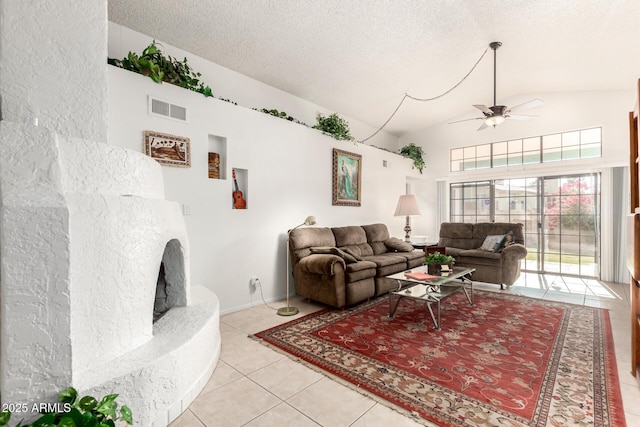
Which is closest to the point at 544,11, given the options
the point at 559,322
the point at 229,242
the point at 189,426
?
the point at 559,322

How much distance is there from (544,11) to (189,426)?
4733 millimetres

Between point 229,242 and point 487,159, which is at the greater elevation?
point 487,159

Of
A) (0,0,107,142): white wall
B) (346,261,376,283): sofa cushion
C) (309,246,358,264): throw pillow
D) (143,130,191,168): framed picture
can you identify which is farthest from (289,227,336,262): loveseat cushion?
(0,0,107,142): white wall

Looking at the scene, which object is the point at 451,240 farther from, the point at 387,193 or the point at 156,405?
the point at 156,405

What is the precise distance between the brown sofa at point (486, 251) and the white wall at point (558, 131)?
52.3 inches

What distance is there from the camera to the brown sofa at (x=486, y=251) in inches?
172

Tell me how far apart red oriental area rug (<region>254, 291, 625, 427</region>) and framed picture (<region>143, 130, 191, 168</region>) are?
1906 mm

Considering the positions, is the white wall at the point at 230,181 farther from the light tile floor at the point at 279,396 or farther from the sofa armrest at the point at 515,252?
the sofa armrest at the point at 515,252

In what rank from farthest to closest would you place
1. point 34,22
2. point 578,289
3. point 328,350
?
point 578,289 < point 328,350 < point 34,22

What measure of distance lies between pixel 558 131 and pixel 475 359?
5029mm

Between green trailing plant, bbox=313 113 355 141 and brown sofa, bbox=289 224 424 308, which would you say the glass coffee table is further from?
green trailing plant, bbox=313 113 355 141

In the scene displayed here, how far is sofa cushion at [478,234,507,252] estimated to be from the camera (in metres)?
4.68

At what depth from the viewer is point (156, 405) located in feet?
5.00

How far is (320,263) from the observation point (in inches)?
135
